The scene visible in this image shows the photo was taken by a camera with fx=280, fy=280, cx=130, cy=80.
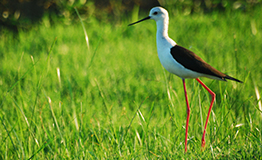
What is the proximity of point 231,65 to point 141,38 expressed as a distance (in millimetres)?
2001

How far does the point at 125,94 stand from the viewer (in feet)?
11.5

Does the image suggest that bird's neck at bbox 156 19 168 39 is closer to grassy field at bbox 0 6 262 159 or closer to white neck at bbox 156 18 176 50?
white neck at bbox 156 18 176 50

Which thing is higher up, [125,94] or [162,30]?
[162,30]

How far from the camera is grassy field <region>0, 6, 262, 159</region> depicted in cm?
223

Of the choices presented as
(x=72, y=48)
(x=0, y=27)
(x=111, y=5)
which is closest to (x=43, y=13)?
(x=0, y=27)

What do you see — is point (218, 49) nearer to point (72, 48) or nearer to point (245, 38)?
point (245, 38)

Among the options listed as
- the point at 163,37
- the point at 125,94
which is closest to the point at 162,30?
the point at 163,37

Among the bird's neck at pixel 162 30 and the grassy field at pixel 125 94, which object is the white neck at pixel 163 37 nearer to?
the bird's neck at pixel 162 30

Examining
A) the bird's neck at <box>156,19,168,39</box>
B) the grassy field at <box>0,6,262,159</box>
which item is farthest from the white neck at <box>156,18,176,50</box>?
the grassy field at <box>0,6,262,159</box>

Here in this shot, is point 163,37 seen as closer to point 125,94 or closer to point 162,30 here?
point 162,30

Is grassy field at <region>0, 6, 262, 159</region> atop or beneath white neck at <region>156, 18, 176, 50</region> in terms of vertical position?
beneath

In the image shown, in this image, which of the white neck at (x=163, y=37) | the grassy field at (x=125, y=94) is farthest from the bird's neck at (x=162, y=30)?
the grassy field at (x=125, y=94)

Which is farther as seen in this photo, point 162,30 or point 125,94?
point 125,94

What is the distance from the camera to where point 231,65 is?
3867mm
